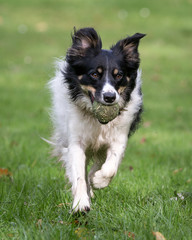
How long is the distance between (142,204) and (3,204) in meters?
1.19

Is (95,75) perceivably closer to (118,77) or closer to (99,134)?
(118,77)

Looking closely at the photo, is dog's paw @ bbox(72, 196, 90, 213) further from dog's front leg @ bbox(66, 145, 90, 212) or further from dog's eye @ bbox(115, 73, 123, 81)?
dog's eye @ bbox(115, 73, 123, 81)

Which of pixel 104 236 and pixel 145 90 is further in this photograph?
pixel 145 90

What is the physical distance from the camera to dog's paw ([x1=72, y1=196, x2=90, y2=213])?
11.7 feet

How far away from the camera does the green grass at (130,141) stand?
3.39 m

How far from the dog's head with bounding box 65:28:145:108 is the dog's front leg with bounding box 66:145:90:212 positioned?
20.4 inches

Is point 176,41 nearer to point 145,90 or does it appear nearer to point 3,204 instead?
point 145,90

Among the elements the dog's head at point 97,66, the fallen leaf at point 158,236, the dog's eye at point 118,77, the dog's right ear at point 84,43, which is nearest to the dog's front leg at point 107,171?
the dog's head at point 97,66

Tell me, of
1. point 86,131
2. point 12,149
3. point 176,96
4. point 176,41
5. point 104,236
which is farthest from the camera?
point 176,41

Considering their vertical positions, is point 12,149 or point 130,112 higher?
point 130,112

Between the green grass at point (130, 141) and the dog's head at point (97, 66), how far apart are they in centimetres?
97

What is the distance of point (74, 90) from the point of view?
439 centimetres

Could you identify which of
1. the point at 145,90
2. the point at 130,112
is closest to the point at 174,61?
the point at 145,90

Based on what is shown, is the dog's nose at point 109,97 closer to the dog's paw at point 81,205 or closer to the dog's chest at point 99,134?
the dog's chest at point 99,134
